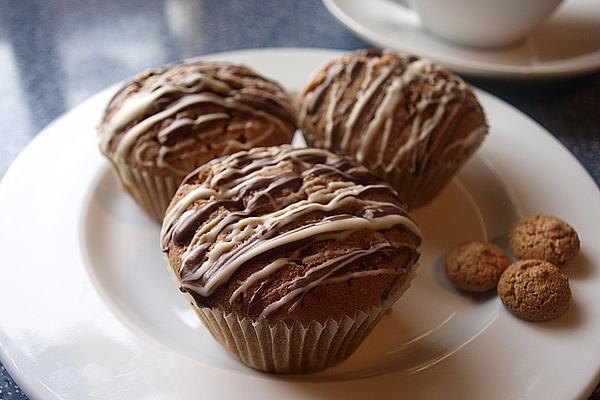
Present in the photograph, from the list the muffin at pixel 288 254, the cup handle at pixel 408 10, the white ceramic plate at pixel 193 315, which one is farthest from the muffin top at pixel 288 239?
the cup handle at pixel 408 10

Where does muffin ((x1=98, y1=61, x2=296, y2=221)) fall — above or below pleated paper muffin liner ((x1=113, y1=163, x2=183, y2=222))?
above

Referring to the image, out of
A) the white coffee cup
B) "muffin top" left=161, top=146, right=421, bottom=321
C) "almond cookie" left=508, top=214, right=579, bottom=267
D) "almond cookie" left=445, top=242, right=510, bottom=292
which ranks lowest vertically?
"almond cookie" left=445, top=242, right=510, bottom=292

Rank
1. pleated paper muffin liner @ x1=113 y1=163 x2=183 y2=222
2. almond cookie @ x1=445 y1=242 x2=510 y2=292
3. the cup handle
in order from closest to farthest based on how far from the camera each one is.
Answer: almond cookie @ x1=445 y1=242 x2=510 y2=292
pleated paper muffin liner @ x1=113 y1=163 x2=183 y2=222
the cup handle

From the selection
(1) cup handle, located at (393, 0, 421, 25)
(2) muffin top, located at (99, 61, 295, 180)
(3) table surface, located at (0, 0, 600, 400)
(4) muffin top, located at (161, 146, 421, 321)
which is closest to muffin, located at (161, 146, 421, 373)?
(4) muffin top, located at (161, 146, 421, 321)

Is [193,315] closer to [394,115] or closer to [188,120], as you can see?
[188,120]

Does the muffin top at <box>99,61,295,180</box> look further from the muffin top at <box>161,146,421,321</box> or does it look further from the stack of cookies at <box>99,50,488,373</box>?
the muffin top at <box>161,146,421,321</box>

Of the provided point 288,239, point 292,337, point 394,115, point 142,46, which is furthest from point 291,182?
point 142,46

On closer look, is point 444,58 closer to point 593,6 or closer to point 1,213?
point 593,6

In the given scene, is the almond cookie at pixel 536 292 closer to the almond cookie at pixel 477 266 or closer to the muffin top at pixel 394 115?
the almond cookie at pixel 477 266
